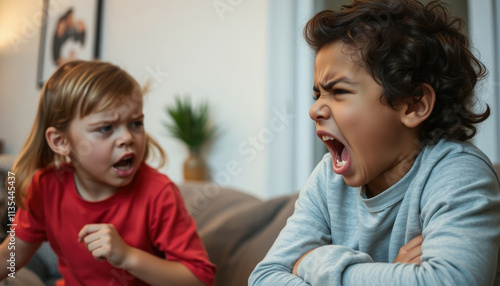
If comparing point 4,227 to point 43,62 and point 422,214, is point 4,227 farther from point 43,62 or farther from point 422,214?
point 43,62

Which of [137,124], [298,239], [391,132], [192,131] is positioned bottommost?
[192,131]

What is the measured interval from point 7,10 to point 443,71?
4.62 m

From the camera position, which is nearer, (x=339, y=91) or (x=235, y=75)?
(x=339, y=91)

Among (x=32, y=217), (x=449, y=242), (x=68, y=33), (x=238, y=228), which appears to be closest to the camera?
(x=449, y=242)

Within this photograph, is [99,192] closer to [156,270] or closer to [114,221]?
[114,221]

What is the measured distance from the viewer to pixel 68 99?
121 cm

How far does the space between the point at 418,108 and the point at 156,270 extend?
657mm

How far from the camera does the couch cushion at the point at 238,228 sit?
133cm

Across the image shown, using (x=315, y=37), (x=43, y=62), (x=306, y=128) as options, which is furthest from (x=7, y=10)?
(x=315, y=37)

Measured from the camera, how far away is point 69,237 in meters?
1.26

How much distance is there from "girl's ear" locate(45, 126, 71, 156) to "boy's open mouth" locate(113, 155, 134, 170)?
0.49 ft

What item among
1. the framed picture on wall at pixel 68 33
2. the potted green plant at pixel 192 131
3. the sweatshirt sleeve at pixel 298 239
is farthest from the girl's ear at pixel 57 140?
the framed picture on wall at pixel 68 33

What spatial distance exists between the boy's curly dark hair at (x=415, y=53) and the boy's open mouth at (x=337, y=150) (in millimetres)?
118

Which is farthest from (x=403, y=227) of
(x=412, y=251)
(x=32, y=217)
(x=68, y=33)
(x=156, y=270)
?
(x=68, y=33)
